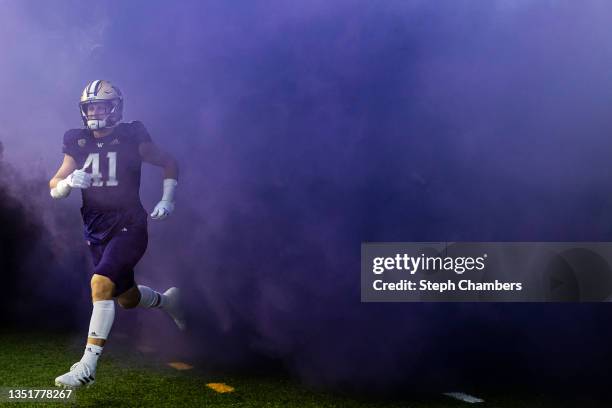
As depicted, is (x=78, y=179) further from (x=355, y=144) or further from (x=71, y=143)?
(x=355, y=144)

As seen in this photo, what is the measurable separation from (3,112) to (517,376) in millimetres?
3285

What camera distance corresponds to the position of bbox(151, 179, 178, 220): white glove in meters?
3.12

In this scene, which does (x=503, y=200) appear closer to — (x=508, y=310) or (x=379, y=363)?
(x=508, y=310)

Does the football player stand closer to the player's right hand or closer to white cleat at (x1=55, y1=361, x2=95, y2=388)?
the player's right hand

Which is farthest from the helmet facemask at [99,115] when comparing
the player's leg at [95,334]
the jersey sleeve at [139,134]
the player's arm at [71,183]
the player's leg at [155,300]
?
the player's leg at [155,300]

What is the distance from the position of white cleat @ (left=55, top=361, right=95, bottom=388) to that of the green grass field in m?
0.05

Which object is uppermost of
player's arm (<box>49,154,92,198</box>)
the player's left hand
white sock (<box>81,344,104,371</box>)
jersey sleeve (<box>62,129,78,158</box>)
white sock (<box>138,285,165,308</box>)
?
jersey sleeve (<box>62,129,78,158</box>)

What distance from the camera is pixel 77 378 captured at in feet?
9.24

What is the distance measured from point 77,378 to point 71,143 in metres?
1.14

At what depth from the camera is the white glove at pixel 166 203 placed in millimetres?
3117

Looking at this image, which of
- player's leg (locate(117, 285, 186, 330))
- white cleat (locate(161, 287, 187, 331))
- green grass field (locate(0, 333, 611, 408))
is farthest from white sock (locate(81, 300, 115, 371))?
white cleat (locate(161, 287, 187, 331))

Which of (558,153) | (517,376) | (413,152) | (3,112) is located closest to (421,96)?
(413,152)

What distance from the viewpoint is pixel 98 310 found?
294cm

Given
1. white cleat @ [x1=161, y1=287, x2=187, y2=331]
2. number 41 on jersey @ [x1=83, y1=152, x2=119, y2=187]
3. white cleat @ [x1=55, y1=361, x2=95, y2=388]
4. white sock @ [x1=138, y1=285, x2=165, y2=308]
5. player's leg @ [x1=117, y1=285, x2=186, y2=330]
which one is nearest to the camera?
white cleat @ [x1=55, y1=361, x2=95, y2=388]
